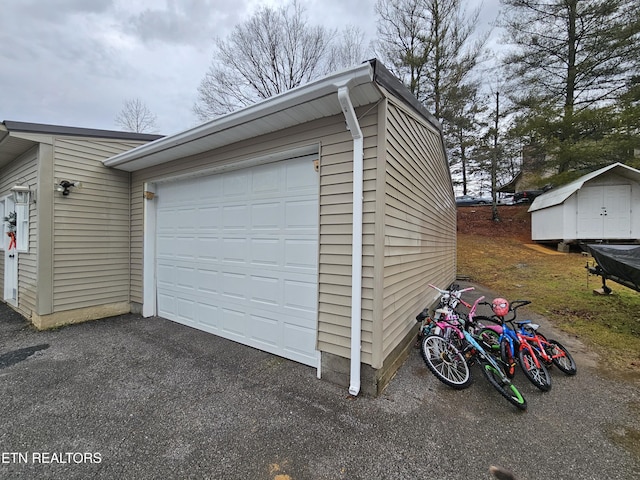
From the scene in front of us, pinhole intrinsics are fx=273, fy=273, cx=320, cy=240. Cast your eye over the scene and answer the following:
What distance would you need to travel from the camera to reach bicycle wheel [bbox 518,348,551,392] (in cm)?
276

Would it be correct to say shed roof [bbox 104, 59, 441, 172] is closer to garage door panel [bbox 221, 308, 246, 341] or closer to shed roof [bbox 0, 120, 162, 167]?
shed roof [bbox 0, 120, 162, 167]

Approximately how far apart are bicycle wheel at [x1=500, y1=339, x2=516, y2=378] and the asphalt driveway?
18cm

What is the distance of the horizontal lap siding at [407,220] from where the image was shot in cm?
285

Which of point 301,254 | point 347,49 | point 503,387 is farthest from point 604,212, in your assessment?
point 301,254

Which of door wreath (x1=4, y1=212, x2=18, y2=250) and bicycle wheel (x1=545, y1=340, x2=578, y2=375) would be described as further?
door wreath (x1=4, y1=212, x2=18, y2=250)

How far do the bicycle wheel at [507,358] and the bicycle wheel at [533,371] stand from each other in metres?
0.09

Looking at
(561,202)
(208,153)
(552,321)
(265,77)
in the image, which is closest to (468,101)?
(561,202)

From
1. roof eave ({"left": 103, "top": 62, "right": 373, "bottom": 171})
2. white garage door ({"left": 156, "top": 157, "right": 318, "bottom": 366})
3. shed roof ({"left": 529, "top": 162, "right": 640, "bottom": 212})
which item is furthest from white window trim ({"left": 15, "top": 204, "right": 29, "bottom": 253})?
shed roof ({"left": 529, "top": 162, "right": 640, "bottom": 212})

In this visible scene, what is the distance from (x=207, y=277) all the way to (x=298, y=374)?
86.2 inches

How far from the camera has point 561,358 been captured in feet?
10.5

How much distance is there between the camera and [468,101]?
12578 millimetres

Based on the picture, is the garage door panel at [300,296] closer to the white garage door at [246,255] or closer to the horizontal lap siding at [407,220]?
the white garage door at [246,255]

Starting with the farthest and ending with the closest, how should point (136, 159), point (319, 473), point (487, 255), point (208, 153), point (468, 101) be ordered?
1. point (468, 101)
2. point (487, 255)
3. point (136, 159)
4. point (208, 153)
5. point (319, 473)

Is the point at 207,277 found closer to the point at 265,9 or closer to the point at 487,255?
the point at 487,255
